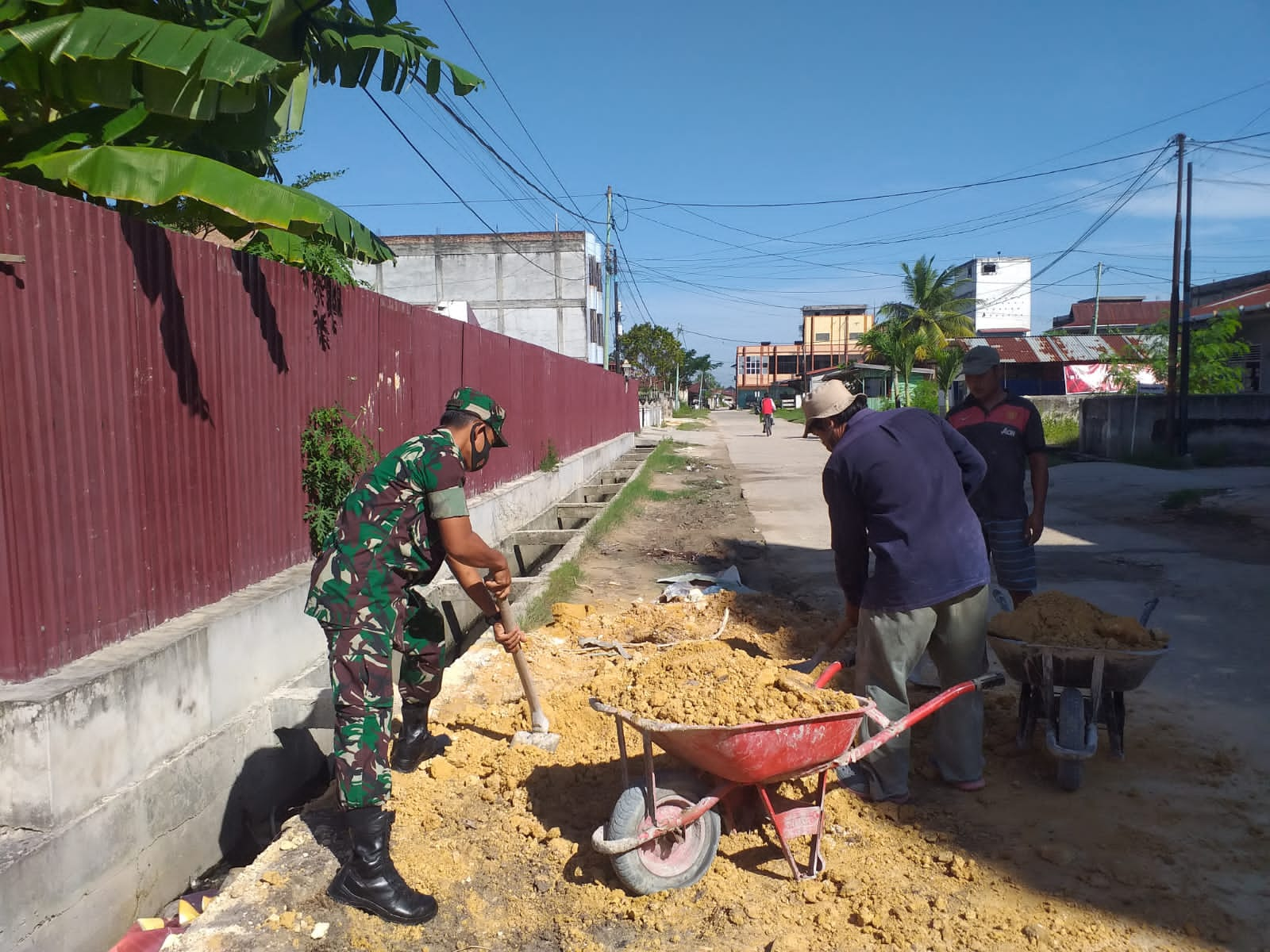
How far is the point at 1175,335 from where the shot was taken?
73.5 ft

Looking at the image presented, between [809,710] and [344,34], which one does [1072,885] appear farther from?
[344,34]

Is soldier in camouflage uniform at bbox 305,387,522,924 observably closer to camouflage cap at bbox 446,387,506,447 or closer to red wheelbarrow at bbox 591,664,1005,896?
camouflage cap at bbox 446,387,506,447

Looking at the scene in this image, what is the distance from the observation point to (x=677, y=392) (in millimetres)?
89625

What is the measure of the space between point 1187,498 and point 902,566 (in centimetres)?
1198

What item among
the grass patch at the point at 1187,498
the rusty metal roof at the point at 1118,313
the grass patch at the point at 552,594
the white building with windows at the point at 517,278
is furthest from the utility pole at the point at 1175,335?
the rusty metal roof at the point at 1118,313

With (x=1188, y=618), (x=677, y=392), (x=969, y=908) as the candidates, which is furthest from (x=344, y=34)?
(x=677, y=392)

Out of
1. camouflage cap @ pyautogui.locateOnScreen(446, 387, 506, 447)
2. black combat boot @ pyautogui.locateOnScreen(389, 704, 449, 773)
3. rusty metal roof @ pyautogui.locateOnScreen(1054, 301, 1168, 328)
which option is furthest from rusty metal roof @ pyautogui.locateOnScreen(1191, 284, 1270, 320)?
rusty metal roof @ pyautogui.locateOnScreen(1054, 301, 1168, 328)

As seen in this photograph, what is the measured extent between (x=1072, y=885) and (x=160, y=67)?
5.05 m

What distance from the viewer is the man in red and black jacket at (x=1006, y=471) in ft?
17.9

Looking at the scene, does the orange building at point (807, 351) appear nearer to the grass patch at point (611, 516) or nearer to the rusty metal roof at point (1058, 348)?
the rusty metal roof at point (1058, 348)

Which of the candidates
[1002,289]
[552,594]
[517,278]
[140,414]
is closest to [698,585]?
[552,594]

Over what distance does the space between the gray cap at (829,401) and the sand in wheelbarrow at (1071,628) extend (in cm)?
132

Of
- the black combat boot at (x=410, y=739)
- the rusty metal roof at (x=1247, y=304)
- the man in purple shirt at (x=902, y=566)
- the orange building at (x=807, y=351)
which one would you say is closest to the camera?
the man in purple shirt at (x=902, y=566)

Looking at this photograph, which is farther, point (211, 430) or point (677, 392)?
point (677, 392)
